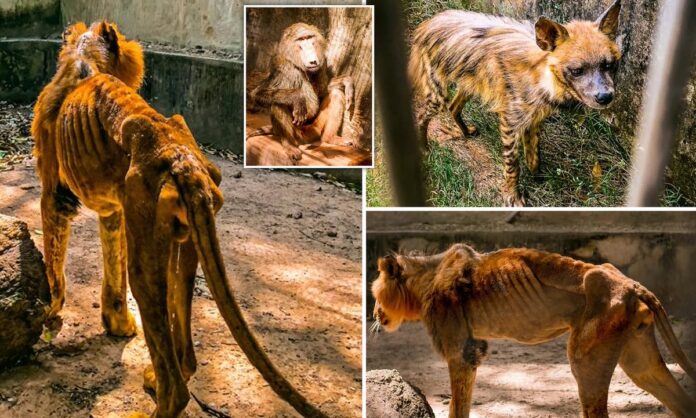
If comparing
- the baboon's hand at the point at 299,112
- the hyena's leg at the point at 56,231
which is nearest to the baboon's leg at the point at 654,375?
the baboon's hand at the point at 299,112

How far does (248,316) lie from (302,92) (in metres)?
0.86

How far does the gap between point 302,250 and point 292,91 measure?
2.02ft

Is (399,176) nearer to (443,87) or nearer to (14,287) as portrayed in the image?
(443,87)

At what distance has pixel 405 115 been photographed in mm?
3205

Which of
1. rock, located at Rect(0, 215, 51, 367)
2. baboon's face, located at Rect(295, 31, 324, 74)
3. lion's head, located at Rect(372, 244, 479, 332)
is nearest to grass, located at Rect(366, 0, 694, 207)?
lion's head, located at Rect(372, 244, 479, 332)

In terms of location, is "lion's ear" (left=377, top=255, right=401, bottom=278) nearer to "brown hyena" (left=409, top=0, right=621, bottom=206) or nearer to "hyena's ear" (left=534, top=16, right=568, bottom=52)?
"brown hyena" (left=409, top=0, right=621, bottom=206)

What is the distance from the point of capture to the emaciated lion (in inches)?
88.0

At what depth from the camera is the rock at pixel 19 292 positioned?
2602mm

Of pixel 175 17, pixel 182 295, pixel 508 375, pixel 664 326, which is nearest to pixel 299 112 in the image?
pixel 175 17

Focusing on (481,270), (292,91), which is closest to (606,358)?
(481,270)

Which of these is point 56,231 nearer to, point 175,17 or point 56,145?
point 56,145

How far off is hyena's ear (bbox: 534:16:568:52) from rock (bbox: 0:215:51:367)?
1.94 meters

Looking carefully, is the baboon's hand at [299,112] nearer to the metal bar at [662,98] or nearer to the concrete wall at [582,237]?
the concrete wall at [582,237]

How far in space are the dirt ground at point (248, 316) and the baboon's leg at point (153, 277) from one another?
347 mm
